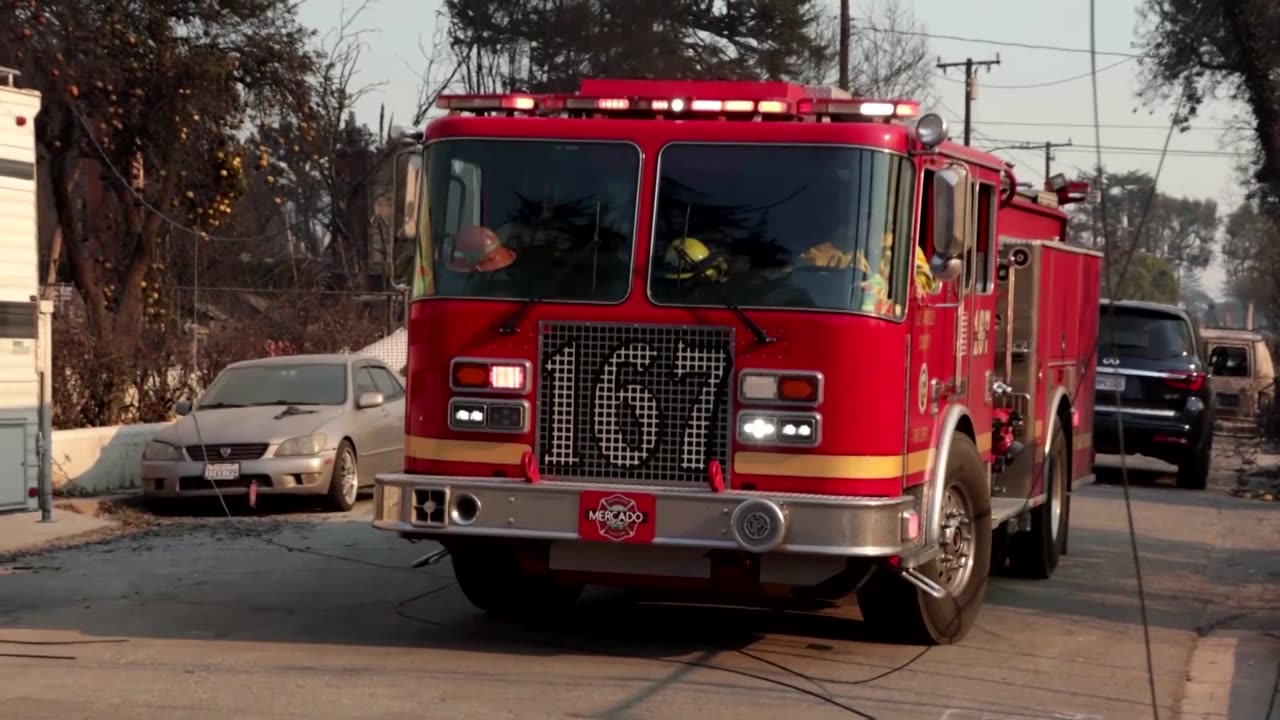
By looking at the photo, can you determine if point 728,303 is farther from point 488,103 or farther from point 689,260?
point 488,103

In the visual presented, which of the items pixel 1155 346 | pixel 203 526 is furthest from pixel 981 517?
pixel 1155 346

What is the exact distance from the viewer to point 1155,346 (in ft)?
61.9

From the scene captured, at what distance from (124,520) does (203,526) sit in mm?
873

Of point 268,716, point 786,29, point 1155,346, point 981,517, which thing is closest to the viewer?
point 268,716

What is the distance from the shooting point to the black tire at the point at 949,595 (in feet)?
28.9

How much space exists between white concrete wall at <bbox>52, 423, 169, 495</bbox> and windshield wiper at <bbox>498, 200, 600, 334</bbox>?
351 inches

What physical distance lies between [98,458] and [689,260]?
988cm

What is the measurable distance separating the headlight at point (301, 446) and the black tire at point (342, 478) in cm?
20

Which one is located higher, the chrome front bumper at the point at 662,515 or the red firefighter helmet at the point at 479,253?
the red firefighter helmet at the point at 479,253

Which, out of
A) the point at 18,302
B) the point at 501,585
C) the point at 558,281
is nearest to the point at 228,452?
the point at 18,302

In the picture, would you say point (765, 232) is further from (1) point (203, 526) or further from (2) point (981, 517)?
(1) point (203, 526)

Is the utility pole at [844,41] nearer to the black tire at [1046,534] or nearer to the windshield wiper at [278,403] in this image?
the windshield wiper at [278,403]

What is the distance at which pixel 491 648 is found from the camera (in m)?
8.77

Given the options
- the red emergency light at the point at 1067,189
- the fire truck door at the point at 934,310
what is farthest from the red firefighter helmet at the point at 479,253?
the red emergency light at the point at 1067,189
